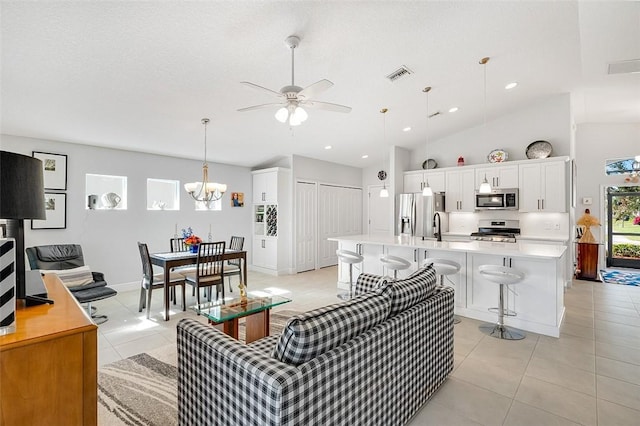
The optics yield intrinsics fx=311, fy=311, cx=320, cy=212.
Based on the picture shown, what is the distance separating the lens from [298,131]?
5609mm

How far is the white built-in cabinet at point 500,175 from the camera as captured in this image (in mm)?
5914

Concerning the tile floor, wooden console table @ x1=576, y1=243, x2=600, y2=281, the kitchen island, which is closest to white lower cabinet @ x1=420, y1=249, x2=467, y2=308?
the kitchen island

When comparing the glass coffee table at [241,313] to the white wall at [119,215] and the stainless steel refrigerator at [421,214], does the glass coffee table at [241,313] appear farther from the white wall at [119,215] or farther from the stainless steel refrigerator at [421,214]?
the stainless steel refrigerator at [421,214]

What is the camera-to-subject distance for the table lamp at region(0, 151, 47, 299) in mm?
1248

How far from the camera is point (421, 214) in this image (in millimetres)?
6680

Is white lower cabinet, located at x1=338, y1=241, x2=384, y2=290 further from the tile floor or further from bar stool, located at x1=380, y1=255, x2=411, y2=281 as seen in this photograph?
the tile floor

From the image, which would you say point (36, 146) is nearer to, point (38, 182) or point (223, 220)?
point (223, 220)

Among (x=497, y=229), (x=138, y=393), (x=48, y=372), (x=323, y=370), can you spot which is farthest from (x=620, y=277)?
(x=48, y=372)

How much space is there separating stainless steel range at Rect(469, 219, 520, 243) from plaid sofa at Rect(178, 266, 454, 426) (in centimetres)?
436

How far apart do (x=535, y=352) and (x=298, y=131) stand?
4.57 metres

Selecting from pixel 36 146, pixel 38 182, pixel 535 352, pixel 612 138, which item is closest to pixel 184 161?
pixel 36 146

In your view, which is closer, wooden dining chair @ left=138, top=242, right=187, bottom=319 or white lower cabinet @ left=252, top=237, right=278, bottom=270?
wooden dining chair @ left=138, top=242, right=187, bottom=319

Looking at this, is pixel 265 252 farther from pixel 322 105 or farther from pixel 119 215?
pixel 322 105

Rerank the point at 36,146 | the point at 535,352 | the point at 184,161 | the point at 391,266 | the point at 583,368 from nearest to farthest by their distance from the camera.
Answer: the point at 583,368, the point at 535,352, the point at 391,266, the point at 36,146, the point at 184,161
